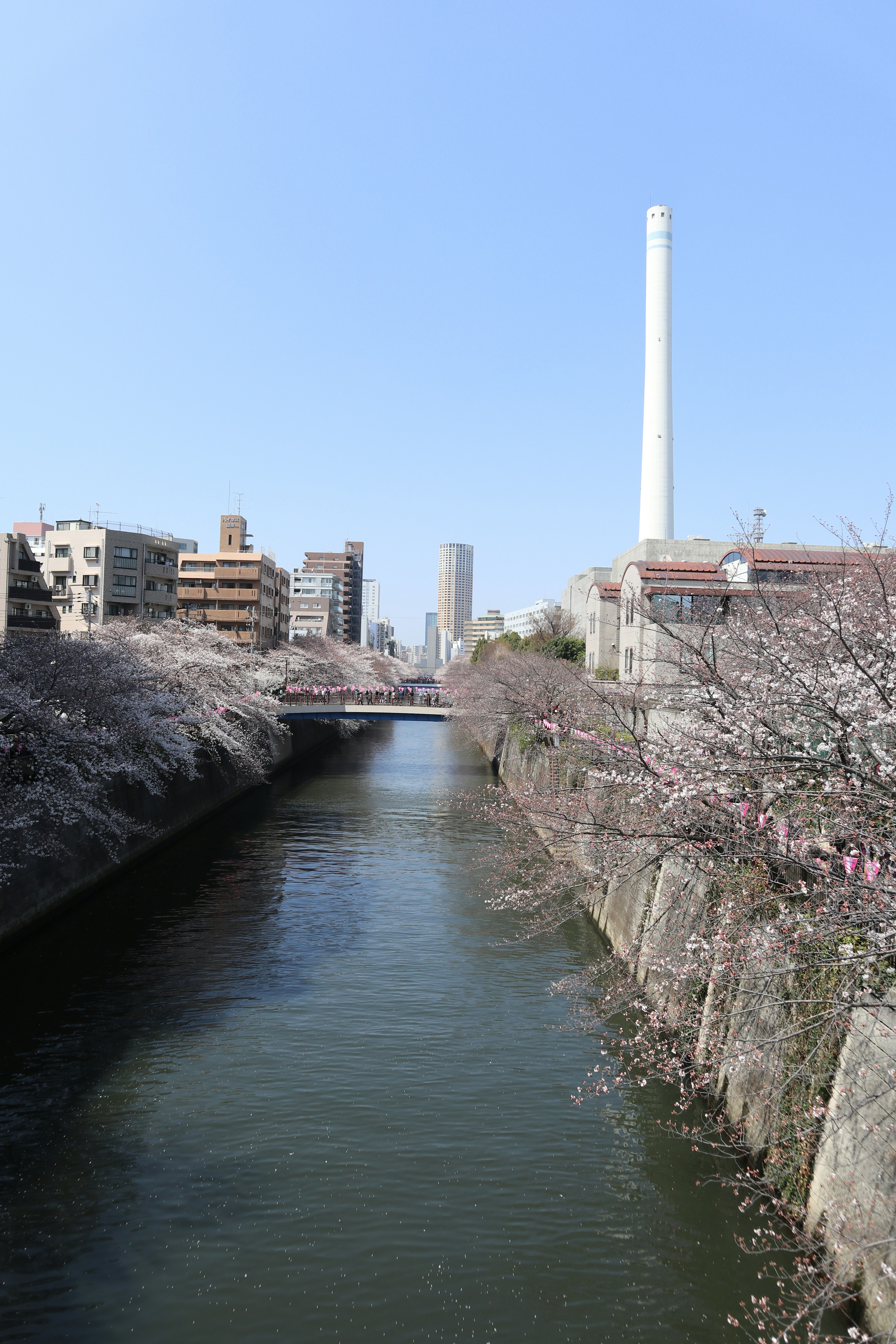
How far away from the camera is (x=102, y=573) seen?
68875 mm

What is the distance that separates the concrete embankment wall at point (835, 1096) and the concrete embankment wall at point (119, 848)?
38.9ft

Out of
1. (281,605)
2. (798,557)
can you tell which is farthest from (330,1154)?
(281,605)

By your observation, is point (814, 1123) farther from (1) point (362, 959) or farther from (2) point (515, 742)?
(2) point (515, 742)

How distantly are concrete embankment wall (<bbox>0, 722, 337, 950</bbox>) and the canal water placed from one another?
3.05 feet

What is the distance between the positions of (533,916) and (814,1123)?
12.8 m

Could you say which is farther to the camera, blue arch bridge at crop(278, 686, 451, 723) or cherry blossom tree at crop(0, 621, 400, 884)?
blue arch bridge at crop(278, 686, 451, 723)

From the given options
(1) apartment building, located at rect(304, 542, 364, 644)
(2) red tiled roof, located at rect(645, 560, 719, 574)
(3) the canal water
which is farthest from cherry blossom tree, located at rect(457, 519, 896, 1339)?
(1) apartment building, located at rect(304, 542, 364, 644)

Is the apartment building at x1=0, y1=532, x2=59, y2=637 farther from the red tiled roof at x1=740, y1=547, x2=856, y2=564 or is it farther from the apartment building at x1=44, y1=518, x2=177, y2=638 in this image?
the red tiled roof at x1=740, y1=547, x2=856, y2=564

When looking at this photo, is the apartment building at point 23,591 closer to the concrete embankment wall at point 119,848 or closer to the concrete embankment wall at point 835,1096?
the concrete embankment wall at point 119,848

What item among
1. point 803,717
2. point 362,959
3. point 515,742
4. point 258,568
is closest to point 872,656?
point 803,717

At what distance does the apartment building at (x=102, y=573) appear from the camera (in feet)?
226

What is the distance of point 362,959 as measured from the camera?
699 inches

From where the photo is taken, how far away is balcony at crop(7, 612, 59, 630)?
61.6m

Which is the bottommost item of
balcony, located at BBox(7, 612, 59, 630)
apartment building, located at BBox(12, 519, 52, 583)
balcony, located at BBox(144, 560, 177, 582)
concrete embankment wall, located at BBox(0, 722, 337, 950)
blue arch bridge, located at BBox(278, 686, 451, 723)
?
concrete embankment wall, located at BBox(0, 722, 337, 950)
